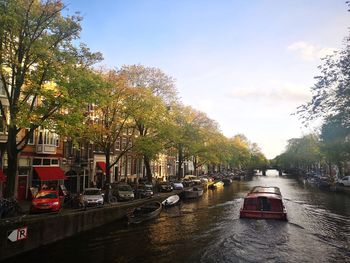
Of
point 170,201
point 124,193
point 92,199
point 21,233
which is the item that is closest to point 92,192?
point 92,199

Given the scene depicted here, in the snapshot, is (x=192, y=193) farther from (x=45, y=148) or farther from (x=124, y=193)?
(x=45, y=148)

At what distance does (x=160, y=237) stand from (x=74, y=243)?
638 cm

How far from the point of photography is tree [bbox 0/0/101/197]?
76.8ft

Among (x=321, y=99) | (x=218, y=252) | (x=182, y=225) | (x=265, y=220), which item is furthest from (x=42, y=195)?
(x=321, y=99)

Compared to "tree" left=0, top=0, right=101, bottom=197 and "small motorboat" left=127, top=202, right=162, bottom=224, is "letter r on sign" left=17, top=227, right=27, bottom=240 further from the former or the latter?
"small motorboat" left=127, top=202, right=162, bottom=224

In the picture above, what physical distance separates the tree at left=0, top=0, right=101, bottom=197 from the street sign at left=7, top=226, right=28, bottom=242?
4821 mm

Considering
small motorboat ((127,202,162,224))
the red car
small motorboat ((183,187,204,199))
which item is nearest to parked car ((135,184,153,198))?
small motorboat ((127,202,162,224))

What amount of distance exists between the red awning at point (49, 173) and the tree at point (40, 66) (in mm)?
13856

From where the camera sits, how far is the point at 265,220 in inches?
1141

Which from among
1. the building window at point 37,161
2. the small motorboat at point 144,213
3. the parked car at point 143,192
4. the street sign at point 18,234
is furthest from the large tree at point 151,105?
the street sign at point 18,234

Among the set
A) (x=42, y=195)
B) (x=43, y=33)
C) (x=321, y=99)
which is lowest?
(x=42, y=195)

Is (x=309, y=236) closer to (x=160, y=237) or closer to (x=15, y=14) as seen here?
(x=160, y=237)

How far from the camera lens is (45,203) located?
2594 centimetres

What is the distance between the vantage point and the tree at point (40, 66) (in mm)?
23406
